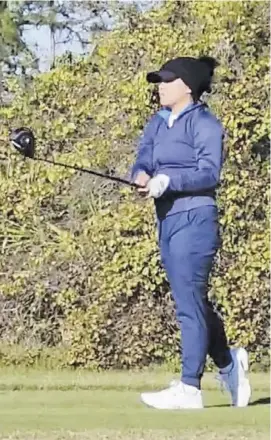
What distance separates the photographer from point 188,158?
6.44 metres

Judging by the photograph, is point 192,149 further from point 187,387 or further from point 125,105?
point 125,105

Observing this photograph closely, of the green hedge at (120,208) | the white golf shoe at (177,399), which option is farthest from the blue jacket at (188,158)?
the green hedge at (120,208)

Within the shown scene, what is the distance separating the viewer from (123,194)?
1119 cm

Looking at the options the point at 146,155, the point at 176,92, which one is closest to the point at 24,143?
the point at 146,155

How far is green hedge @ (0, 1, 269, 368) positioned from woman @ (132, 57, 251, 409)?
4.38 m

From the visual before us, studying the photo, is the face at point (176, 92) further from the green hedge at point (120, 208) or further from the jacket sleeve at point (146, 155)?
the green hedge at point (120, 208)

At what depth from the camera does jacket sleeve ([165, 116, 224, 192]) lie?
20.5 ft

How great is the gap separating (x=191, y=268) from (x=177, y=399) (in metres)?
0.69

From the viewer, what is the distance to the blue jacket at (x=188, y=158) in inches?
247

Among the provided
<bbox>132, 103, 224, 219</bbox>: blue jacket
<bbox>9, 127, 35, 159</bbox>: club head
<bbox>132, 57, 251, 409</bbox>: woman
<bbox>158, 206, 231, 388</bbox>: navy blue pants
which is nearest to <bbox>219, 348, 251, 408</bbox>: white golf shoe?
<bbox>132, 57, 251, 409</bbox>: woman

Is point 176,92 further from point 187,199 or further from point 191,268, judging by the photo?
point 191,268

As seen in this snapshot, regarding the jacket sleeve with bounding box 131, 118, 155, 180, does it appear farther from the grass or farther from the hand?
the grass

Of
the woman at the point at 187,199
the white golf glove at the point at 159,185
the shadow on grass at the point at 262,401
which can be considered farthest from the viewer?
the shadow on grass at the point at 262,401

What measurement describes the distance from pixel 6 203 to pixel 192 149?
519 centimetres
